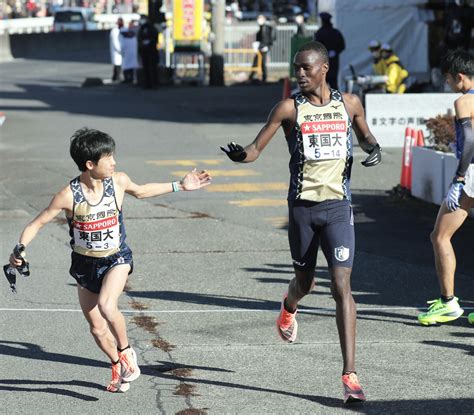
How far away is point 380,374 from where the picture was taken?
302 inches

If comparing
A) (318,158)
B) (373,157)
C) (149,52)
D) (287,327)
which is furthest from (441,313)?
(149,52)

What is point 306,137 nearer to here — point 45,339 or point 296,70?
point 296,70

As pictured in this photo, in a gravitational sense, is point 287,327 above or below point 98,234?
below

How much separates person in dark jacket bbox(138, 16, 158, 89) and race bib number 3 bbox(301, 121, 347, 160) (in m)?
27.6

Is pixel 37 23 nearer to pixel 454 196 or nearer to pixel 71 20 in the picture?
pixel 71 20

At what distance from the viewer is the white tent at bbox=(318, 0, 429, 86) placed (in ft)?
96.4

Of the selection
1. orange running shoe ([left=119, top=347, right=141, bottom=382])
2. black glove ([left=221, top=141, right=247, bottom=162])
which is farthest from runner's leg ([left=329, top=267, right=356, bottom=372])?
orange running shoe ([left=119, top=347, right=141, bottom=382])

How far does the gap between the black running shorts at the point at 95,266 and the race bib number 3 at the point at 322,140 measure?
123 cm

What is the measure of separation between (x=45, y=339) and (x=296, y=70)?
2.76 metres

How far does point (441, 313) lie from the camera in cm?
900

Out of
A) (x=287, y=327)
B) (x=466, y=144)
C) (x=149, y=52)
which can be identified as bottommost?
(x=149, y=52)

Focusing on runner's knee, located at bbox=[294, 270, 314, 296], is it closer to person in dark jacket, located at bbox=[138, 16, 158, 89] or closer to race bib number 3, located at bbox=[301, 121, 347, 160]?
race bib number 3, located at bbox=[301, 121, 347, 160]

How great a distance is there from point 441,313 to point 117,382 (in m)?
2.78

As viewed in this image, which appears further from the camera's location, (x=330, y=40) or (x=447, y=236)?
(x=330, y=40)
